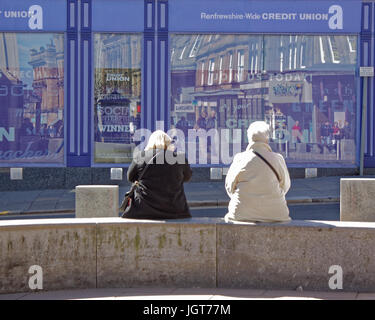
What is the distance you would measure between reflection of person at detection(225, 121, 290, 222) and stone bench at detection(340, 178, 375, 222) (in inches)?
95.7

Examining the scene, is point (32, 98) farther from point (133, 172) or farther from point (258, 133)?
point (258, 133)

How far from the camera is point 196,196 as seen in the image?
14.9 metres

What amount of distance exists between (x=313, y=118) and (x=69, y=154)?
6.18m

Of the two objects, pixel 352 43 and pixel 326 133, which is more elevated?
pixel 352 43

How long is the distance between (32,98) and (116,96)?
209 centimetres

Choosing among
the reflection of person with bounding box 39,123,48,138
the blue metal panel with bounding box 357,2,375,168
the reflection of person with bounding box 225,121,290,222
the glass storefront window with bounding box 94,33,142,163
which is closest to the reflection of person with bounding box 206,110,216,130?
the glass storefront window with bounding box 94,33,142,163

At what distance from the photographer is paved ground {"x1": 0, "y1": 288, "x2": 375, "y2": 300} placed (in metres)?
6.28

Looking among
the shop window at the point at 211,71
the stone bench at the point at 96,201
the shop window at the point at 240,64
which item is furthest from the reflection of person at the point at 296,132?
the stone bench at the point at 96,201

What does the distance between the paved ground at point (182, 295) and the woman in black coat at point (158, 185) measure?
0.77m

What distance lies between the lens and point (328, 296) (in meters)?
6.36

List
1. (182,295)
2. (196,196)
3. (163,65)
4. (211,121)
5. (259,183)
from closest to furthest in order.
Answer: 1. (182,295)
2. (259,183)
3. (196,196)
4. (163,65)
5. (211,121)

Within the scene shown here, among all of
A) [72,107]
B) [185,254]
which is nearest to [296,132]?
[72,107]

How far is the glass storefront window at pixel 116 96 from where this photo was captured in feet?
55.9

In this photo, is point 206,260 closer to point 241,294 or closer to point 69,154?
point 241,294
